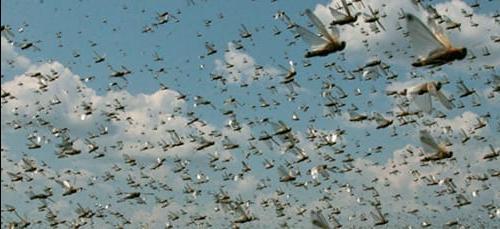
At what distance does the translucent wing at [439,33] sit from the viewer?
10.5m

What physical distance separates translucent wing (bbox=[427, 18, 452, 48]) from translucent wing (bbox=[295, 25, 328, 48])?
3.32m

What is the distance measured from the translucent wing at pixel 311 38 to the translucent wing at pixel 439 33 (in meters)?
3.32

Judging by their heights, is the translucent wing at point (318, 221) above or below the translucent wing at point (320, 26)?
below

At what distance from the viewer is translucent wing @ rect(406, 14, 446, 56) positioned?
977 cm

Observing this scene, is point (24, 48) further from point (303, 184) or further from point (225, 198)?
point (303, 184)

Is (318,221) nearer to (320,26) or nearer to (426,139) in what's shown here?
(426,139)

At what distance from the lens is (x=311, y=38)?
14156 millimetres

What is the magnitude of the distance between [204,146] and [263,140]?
7366 millimetres

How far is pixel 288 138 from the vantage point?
28.0 m

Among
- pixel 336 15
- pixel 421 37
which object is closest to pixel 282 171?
pixel 336 15

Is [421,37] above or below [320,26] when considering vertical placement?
above

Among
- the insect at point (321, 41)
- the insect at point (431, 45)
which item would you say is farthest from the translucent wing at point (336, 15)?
the insect at point (431, 45)

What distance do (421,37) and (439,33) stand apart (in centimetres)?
93

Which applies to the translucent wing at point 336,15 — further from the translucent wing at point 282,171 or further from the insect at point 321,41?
the translucent wing at point 282,171
